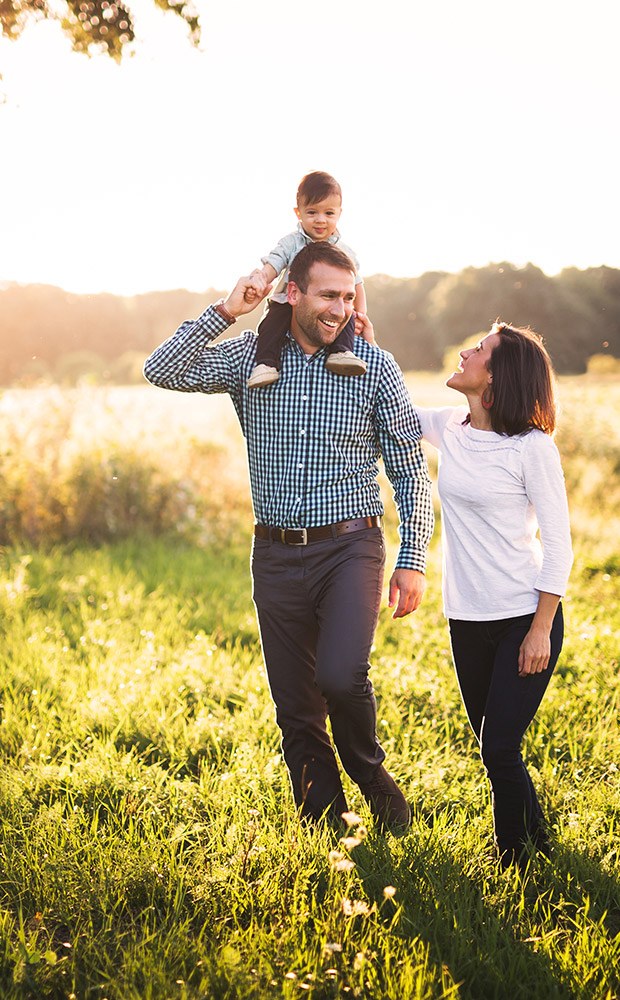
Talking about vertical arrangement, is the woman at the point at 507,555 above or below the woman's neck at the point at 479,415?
below

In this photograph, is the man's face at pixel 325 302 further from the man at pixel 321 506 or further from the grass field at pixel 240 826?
the grass field at pixel 240 826

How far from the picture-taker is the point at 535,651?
143 inches

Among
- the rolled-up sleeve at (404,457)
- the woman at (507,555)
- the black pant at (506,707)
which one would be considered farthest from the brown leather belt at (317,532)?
the black pant at (506,707)

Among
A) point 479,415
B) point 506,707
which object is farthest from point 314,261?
point 506,707

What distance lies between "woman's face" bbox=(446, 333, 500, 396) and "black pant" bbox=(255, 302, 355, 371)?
1.74 feet

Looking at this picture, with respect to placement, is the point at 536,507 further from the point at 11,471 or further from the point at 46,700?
the point at 11,471

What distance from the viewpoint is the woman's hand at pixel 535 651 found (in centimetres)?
364

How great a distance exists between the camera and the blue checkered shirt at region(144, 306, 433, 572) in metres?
4.14

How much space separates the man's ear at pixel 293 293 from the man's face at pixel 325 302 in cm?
3

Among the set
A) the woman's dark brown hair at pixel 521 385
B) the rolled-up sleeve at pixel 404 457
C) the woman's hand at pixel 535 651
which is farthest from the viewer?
the rolled-up sleeve at pixel 404 457

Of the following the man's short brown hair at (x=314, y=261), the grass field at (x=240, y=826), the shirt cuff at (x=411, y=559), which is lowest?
the grass field at (x=240, y=826)

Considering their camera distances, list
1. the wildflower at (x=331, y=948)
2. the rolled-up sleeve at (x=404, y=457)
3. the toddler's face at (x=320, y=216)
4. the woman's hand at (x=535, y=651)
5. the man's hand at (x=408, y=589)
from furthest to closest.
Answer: the toddler's face at (x=320, y=216), the rolled-up sleeve at (x=404, y=457), the man's hand at (x=408, y=589), the woman's hand at (x=535, y=651), the wildflower at (x=331, y=948)

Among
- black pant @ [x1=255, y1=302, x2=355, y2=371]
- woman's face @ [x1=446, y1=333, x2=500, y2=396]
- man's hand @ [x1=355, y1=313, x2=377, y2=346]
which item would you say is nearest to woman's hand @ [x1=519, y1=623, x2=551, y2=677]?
woman's face @ [x1=446, y1=333, x2=500, y2=396]

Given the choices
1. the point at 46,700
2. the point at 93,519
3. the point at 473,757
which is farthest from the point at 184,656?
the point at 93,519
